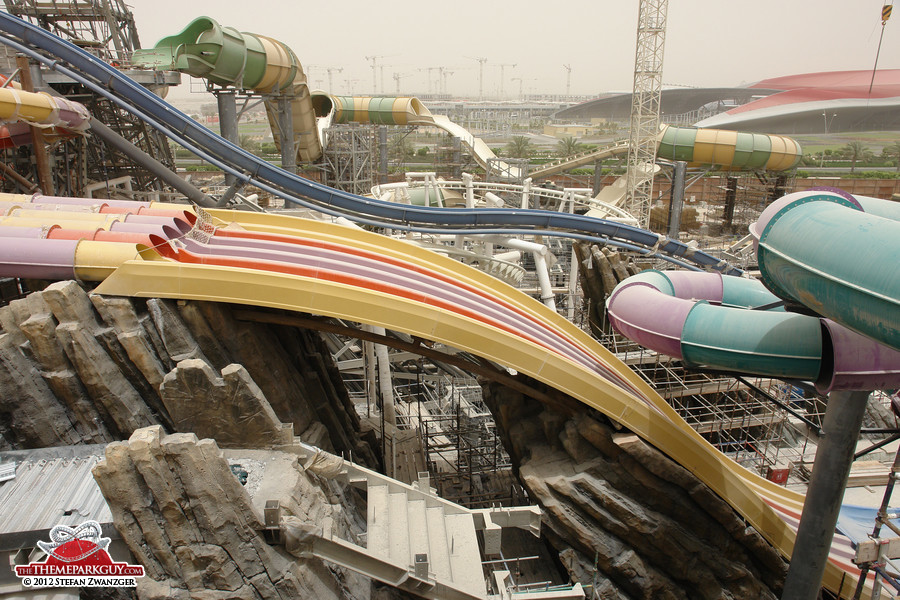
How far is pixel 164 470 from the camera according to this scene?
5703 mm

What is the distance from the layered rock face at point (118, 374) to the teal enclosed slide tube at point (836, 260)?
19.1ft

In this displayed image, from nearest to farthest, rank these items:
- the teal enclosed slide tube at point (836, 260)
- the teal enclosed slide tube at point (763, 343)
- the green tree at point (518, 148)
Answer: the teal enclosed slide tube at point (836, 260) < the teal enclosed slide tube at point (763, 343) < the green tree at point (518, 148)

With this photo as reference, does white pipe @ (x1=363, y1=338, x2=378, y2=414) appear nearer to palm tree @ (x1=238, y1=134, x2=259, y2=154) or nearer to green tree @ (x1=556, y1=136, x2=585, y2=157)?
palm tree @ (x1=238, y1=134, x2=259, y2=154)

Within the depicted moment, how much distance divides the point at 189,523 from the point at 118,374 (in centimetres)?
255

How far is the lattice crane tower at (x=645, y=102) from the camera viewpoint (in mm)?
27531

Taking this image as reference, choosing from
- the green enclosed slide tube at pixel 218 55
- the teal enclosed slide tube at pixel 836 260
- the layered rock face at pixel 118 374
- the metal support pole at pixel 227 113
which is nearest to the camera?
the teal enclosed slide tube at pixel 836 260

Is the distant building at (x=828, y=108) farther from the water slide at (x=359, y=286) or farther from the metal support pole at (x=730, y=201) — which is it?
the water slide at (x=359, y=286)

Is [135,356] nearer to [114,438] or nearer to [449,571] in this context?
[114,438]

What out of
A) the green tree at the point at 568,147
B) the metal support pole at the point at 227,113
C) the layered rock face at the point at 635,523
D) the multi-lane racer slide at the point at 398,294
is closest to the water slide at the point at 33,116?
the multi-lane racer slide at the point at 398,294

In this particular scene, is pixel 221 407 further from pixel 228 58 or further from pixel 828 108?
pixel 828 108

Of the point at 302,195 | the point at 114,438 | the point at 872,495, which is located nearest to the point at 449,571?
the point at 114,438

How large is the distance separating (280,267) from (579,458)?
506 centimetres

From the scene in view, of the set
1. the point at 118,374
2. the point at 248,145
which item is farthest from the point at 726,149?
the point at 248,145

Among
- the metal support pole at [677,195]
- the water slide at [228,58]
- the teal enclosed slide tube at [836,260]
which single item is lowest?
the metal support pole at [677,195]
